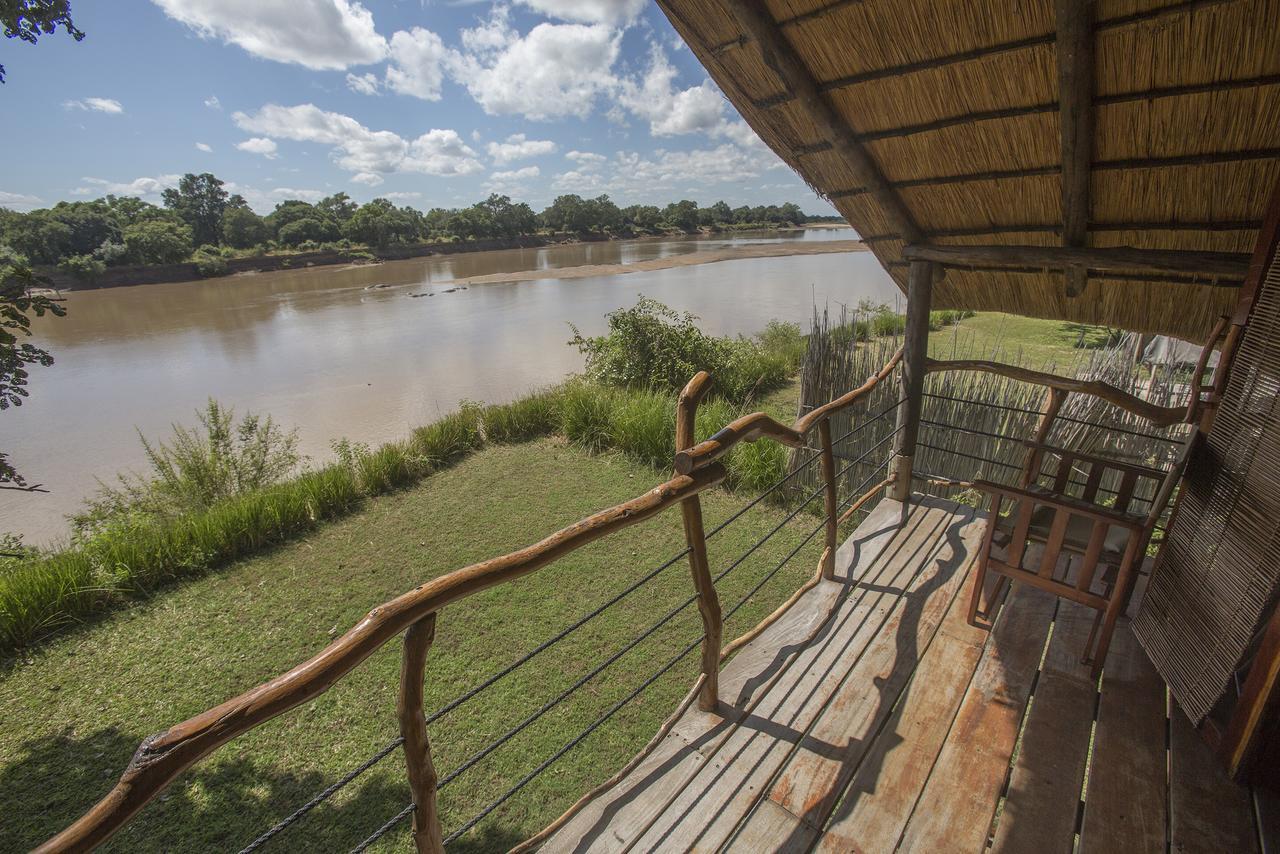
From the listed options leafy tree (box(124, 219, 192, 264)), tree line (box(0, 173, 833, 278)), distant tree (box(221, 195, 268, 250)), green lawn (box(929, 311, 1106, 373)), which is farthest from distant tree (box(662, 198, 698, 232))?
green lawn (box(929, 311, 1106, 373))

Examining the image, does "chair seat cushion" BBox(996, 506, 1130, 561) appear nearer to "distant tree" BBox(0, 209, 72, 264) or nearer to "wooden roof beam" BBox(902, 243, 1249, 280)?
"wooden roof beam" BBox(902, 243, 1249, 280)

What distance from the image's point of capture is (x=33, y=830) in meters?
2.28

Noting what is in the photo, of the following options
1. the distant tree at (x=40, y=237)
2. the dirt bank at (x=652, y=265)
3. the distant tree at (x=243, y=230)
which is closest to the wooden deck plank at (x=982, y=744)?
the dirt bank at (x=652, y=265)

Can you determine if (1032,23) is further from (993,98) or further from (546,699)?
(546,699)

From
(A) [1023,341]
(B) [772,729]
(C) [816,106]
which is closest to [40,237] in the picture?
(C) [816,106]

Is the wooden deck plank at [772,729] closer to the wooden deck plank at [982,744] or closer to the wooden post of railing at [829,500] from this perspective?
the wooden post of railing at [829,500]

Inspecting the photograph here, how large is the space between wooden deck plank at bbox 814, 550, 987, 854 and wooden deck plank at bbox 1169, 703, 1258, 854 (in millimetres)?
487

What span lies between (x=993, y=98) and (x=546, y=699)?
3126mm

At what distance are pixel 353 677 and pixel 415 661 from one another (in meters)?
2.59

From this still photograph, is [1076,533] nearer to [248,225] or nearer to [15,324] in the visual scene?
[15,324]

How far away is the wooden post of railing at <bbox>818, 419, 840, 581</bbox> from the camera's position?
216 centimetres

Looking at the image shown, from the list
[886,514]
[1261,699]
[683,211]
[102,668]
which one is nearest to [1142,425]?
[886,514]

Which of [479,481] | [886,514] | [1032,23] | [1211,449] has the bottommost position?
[479,481]

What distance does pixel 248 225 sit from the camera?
41.0m
